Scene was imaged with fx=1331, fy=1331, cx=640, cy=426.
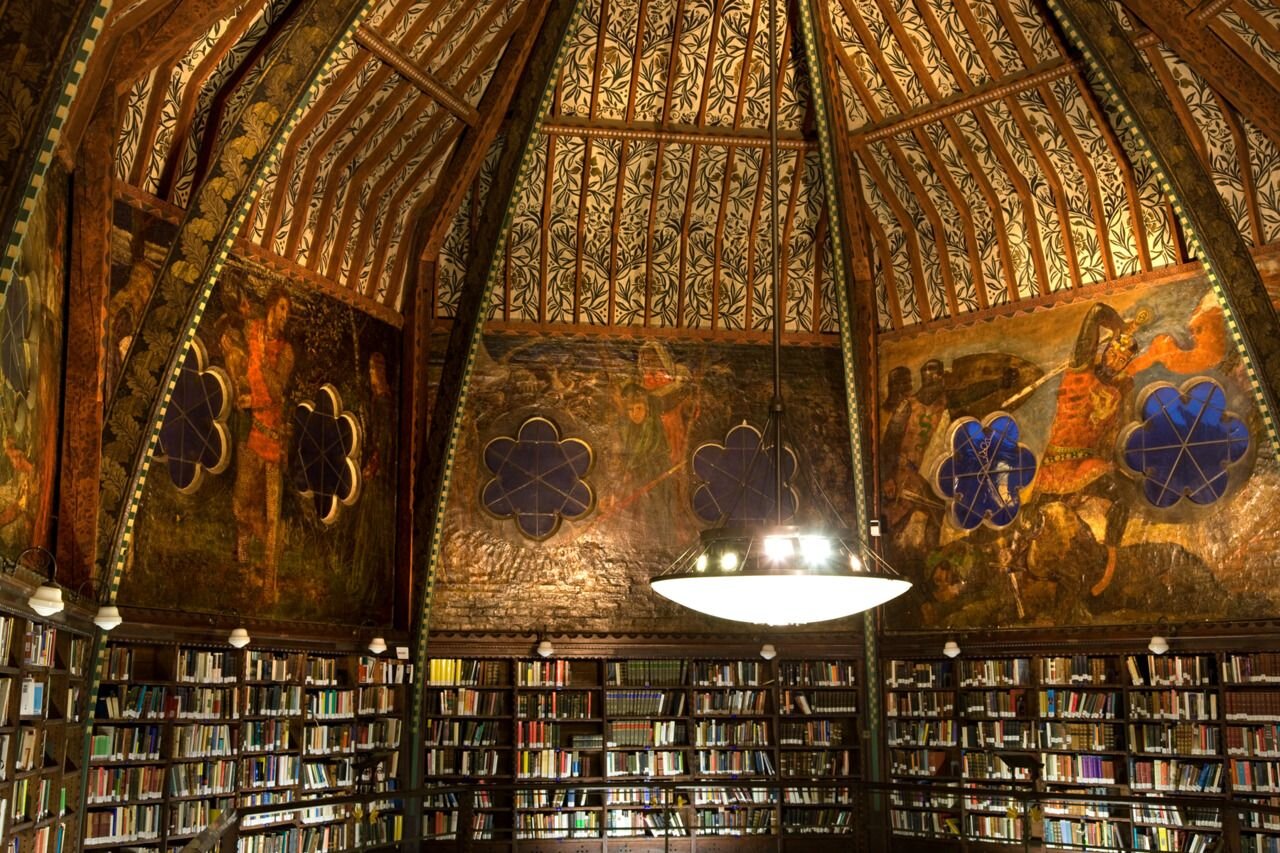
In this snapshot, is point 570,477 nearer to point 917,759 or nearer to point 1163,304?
point 917,759

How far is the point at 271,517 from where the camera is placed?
40.2ft

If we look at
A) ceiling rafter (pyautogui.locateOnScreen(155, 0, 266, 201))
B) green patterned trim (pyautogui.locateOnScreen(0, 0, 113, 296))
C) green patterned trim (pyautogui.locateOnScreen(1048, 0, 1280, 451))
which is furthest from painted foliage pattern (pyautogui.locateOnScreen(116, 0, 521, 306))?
green patterned trim (pyautogui.locateOnScreen(1048, 0, 1280, 451))

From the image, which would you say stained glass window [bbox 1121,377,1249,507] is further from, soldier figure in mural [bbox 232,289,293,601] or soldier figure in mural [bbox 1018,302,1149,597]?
soldier figure in mural [bbox 232,289,293,601]

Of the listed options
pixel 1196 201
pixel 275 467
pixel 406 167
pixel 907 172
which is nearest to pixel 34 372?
pixel 275 467

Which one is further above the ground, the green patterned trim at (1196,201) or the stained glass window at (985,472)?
the green patterned trim at (1196,201)

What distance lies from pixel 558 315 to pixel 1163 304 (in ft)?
20.9

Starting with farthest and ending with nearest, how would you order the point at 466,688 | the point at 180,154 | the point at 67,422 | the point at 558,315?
the point at 558,315 < the point at 466,688 < the point at 180,154 < the point at 67,422

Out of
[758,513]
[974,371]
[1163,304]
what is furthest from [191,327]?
→ [1163,304]

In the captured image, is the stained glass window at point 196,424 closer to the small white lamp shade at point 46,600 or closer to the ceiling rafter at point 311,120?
the ceiling rafter at point 311,120

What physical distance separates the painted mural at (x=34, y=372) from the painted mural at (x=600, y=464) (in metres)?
5.36

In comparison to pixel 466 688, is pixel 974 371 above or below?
above

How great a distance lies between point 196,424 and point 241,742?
2776 mm

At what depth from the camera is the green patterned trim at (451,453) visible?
1349 cm

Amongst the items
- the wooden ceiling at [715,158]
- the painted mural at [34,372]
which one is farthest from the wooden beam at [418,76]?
the painted mural at [34,372]
